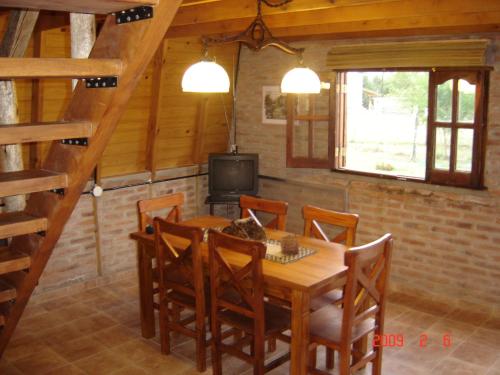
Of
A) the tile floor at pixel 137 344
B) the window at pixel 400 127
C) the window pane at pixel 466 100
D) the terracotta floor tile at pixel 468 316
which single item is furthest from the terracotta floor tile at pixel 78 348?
the window pane at pixel 466 100

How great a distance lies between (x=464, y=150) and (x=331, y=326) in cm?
244

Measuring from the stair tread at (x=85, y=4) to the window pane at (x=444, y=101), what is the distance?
3.89 metres

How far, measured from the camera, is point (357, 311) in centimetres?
358

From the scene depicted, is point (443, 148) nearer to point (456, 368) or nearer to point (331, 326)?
point (456, 368)

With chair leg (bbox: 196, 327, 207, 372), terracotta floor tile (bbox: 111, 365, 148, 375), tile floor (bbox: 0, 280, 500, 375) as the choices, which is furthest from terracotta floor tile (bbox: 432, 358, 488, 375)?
terracotta floor tile (bbox: 111, 365, 148, 375)

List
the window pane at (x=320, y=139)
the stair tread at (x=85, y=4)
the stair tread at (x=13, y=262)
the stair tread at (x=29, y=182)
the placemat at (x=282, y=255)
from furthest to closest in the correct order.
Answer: the window pane at (x=320, y=139)
the placemat at (x=282, y=255)
the stair tread at (x=13, y=262)
the stair tread at (x=29, y=182)
the stair tread at (x=85, y=4)

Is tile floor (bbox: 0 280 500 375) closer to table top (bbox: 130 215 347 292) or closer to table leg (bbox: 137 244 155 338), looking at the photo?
table leg (bbox: 137 244 155 338)

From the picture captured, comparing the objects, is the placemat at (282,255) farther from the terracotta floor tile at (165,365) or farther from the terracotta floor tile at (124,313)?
the terracotta floor tile at (124,313)

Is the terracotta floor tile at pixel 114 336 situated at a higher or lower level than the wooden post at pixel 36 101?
lower

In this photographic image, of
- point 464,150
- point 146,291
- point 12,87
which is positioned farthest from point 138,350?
point 464,150

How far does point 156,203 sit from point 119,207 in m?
1.52

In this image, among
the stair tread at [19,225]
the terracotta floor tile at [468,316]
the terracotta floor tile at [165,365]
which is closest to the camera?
the stair tread at [19,225]

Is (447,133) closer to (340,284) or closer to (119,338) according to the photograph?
(340,284)

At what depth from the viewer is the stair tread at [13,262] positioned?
3.04 m
